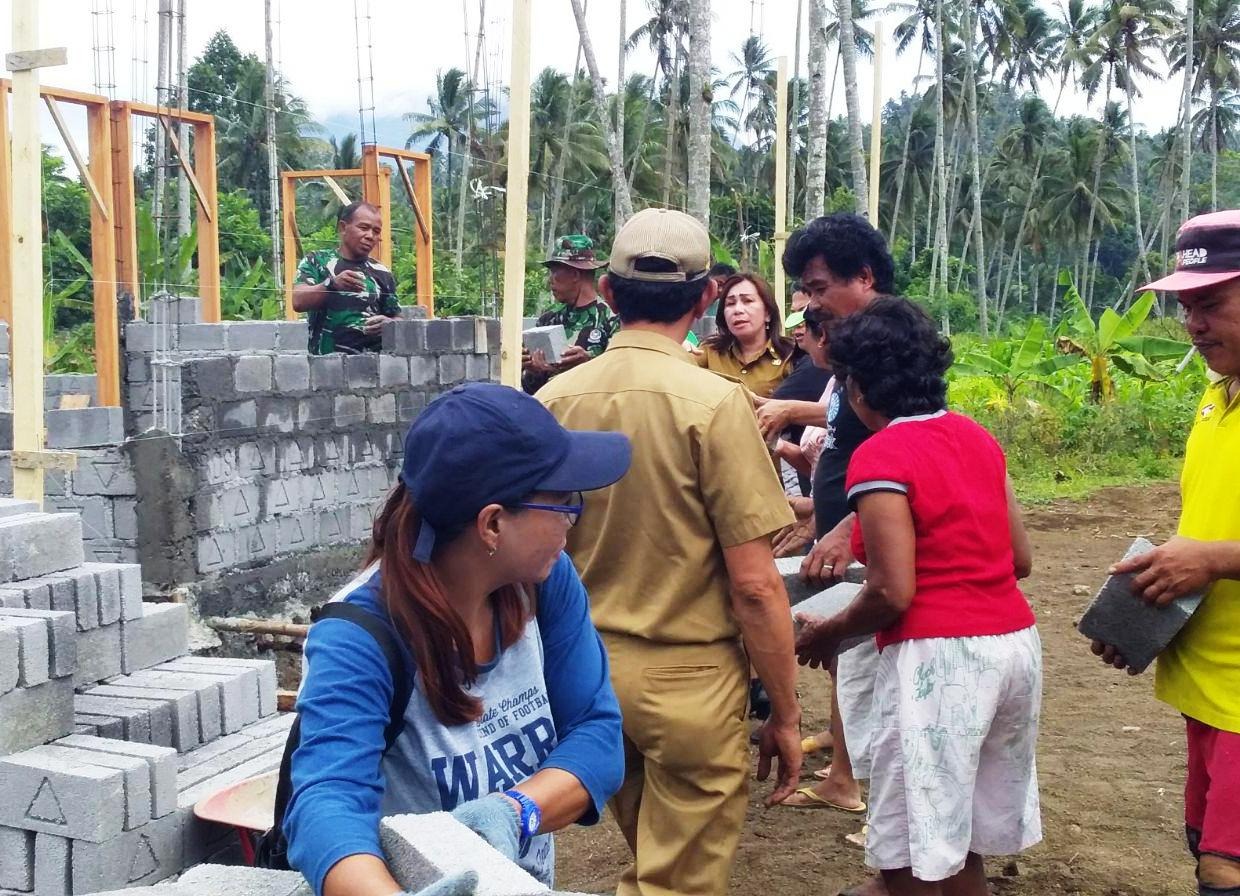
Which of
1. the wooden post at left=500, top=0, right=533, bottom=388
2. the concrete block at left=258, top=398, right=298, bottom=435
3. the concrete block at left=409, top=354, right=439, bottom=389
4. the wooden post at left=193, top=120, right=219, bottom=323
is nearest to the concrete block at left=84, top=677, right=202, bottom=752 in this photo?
the wooden post at left=500, top=0, right=533, bottom=388

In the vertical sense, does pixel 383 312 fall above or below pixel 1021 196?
below

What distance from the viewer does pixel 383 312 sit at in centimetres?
779

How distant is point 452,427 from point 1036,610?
260 inches

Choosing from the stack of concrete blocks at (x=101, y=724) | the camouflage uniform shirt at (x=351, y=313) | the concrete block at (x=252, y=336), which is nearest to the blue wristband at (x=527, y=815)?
the stack of concrete blocks at (x=101, y=724)

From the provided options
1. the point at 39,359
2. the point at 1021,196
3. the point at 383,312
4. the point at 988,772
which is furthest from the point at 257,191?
the point at 988,772

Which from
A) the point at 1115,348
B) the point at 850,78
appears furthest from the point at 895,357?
the point at 850,78

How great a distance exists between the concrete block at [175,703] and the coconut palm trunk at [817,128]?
10.5 metres

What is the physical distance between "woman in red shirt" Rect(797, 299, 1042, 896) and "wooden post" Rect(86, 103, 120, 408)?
5.70m

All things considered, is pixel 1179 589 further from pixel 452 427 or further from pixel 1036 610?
pixel 1036 610

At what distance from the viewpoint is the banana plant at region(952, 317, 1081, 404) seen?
46.3ft

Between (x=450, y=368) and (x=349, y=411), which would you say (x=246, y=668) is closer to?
(x=349, y=411)

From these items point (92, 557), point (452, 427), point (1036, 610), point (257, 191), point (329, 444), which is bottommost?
point (1036, 610)

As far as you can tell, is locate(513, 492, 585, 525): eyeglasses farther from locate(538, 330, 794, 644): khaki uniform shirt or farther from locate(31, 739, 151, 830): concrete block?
locate(31, 739, 151, 830): concrete block

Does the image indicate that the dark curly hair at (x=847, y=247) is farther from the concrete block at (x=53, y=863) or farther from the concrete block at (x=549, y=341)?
the concrete block at (x=549, y=341)
